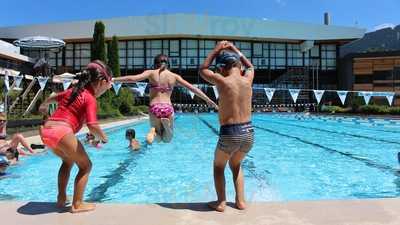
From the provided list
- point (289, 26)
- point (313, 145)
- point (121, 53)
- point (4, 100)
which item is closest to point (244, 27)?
point (289, 26)

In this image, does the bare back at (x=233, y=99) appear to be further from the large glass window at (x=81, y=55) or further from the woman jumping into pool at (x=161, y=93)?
the large glass window at (x=81, y=55)

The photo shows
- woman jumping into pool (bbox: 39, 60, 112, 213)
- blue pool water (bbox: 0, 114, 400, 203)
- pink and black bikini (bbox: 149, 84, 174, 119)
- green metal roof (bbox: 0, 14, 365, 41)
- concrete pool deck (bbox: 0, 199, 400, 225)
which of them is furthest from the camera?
green metal roof (bbox: 0, 14, 365, 41)

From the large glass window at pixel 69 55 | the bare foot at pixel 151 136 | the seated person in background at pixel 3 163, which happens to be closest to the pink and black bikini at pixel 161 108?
the bare foot at pixel 151 136

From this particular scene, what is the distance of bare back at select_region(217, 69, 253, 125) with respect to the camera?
478 centimetres

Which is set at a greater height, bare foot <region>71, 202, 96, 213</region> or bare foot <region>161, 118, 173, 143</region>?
bare foot <region>161, 118, 173, 143</region>

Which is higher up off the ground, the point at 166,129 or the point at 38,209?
the point at 166,129

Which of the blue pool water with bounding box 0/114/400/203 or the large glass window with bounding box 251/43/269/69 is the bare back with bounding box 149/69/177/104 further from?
the large glass window with bounding box 251/43/269/69

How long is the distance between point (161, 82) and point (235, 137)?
2.00 m

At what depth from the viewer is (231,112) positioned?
4805 millimetres

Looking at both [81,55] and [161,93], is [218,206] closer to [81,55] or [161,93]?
[161,93]

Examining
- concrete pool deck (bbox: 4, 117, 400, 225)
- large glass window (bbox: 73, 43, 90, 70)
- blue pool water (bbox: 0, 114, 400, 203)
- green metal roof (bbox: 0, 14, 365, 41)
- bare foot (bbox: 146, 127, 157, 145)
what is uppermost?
green metal roof (bbox: 0, 14, 365, 41)

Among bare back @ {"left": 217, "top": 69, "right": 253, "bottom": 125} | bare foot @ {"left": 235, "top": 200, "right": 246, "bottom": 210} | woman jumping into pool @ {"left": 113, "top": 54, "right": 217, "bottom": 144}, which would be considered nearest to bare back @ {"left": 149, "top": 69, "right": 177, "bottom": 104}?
woman jumping into pool @ {"left": 113, "top": 54, "right": 217, "bottom": 144}

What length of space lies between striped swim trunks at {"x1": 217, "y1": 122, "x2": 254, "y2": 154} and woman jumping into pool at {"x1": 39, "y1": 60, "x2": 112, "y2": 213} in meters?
1.16

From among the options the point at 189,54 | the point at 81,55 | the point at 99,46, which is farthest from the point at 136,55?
the point at 99,46
